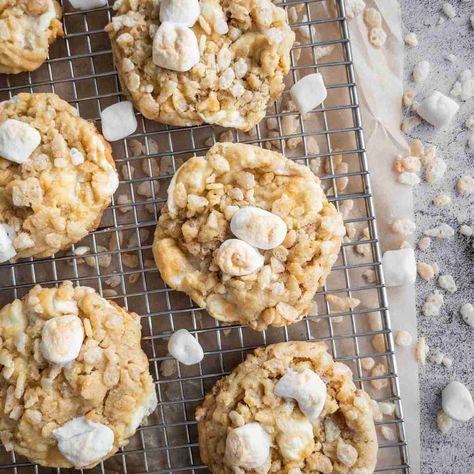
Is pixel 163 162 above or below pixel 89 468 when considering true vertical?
above

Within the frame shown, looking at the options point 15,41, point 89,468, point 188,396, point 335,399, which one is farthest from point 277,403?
point 15,41

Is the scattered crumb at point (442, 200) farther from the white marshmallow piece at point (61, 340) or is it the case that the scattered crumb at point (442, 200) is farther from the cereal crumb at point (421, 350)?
the white marshmallow piece at point (61, 340)

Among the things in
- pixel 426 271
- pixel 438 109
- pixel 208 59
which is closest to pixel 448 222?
pixel 426 271

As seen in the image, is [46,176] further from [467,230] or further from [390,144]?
[467,230]

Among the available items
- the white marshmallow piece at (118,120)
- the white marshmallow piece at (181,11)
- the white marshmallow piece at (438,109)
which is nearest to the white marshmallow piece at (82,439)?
the white marshmallow piece at (118,120)

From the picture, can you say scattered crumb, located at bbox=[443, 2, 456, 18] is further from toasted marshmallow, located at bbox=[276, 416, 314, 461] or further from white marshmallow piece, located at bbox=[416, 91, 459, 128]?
toasted marshmallow, located at bbox=[276, 416, 314, 461]

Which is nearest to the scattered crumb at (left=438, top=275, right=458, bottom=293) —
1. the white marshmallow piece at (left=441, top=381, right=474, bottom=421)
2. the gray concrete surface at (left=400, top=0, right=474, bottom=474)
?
the gray concrete surface at (left=400, top=0, right=474, bottom=474)

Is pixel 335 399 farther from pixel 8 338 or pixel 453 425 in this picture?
pixel 8 338

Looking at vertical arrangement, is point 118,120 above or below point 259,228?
above
